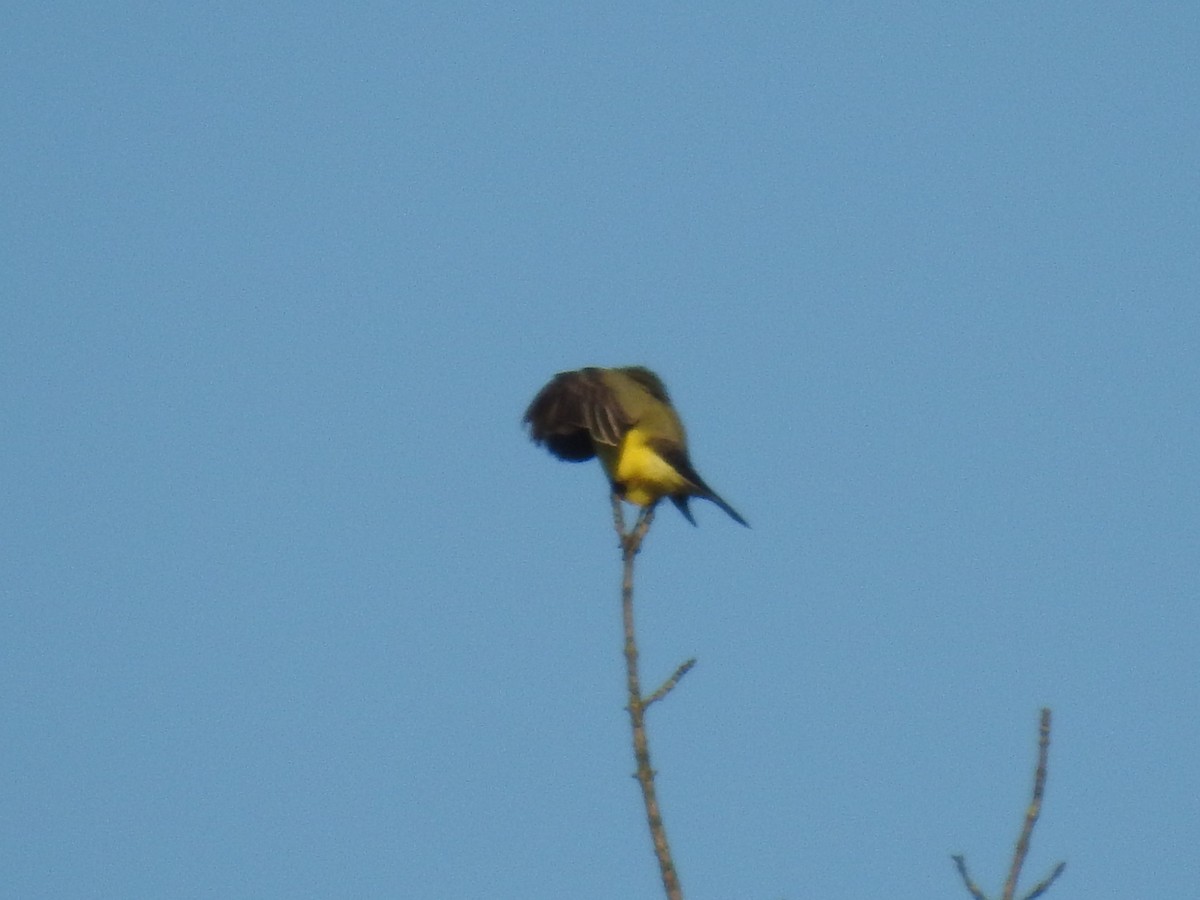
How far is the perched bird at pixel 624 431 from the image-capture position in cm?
823

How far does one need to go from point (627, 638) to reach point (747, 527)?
4374mm

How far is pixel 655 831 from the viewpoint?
3984 mm

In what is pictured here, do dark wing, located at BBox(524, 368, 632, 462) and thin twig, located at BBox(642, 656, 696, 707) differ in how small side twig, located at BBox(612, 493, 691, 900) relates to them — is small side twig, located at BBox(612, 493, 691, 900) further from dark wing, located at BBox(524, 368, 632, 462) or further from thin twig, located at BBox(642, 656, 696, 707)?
dark wing, located at BBox(524, 368, 632, 462)

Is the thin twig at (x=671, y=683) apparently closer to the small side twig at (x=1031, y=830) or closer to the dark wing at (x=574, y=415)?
the small side twig at (x=1031, y=830)

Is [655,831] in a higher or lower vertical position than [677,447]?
lower

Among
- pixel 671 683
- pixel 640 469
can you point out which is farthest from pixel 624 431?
pixel 671 683

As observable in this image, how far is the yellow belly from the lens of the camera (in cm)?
873

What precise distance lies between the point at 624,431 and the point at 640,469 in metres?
0.44

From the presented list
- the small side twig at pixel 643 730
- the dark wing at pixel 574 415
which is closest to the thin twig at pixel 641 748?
the small side twig at pixel 643 730

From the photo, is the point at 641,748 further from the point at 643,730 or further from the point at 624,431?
the point at 624,431

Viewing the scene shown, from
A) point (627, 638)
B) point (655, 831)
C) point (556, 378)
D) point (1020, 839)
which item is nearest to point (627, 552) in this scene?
point (627, 638)

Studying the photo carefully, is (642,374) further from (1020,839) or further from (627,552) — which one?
(1020,839)

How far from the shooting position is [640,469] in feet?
28.9

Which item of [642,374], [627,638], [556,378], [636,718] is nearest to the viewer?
[636,718]
